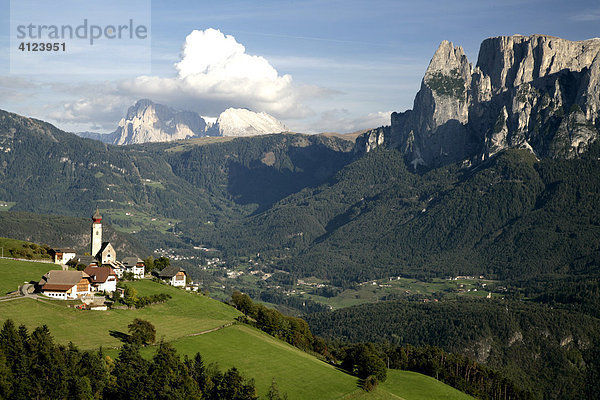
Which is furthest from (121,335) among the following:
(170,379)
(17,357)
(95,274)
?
(95,274)

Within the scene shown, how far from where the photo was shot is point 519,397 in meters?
171

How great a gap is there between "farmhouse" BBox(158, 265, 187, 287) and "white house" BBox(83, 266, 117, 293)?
111 ft

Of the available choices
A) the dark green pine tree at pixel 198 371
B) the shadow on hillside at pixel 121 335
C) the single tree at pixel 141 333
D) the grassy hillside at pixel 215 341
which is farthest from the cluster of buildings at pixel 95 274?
the dark green pine tree at pixel 198 371

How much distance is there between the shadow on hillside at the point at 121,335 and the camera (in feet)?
383

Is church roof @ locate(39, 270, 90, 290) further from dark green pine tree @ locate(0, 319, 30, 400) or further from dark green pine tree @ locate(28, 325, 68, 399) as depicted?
dark green pine tree @ locate(28, 325, 68, 399)

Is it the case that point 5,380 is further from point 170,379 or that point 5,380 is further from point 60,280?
point 60,280

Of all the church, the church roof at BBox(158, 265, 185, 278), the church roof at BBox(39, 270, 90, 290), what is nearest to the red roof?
the church roof at BBox(39, 270, 90, 290)

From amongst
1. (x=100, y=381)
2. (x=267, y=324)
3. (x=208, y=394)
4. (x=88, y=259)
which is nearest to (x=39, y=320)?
(x=100, y=381)

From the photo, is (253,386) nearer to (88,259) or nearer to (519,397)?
(88,259)

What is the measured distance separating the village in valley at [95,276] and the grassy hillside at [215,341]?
4485 millimetres

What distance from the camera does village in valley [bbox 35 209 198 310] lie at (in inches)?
5177

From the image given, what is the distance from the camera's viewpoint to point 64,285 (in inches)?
5182

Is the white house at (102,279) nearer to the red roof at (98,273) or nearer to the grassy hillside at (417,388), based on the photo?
the red roof at (98,273)

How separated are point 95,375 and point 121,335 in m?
21.8
